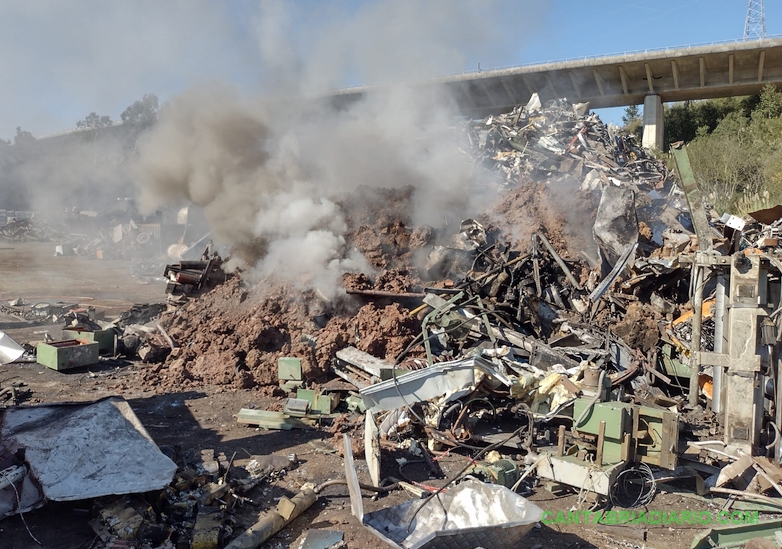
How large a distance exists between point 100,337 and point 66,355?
0.95 m

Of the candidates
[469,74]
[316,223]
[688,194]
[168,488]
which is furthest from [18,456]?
[469,74]

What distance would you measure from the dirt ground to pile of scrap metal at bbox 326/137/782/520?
16.7 inches

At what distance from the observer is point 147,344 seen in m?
9.87

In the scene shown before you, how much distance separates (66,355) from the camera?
364 inches

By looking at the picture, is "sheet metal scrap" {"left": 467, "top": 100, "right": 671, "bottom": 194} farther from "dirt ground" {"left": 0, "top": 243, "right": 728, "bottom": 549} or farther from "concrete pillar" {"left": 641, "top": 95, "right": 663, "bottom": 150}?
"dirt ground" {"left": 0, "top": 243, "right": 728, "bottom": 549}

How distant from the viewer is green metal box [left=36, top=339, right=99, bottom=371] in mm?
9227

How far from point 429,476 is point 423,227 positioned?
6.06 meters

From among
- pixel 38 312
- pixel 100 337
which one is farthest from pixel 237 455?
pixel 38 312

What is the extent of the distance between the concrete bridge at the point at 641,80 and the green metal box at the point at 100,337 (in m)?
14.2

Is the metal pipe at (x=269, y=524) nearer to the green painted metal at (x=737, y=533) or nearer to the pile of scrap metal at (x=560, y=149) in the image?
the green painted metal at (x=737, y=533)

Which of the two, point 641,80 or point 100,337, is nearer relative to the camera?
point 100,337

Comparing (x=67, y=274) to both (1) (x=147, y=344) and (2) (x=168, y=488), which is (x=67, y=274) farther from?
(2) (x=168, y=488)

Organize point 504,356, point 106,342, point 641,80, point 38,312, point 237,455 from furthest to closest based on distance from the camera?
point 641,80 < point 38,312 < point 106,342 < point 504,356 < point 237,455

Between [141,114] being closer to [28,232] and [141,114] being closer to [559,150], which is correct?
[28,232]
